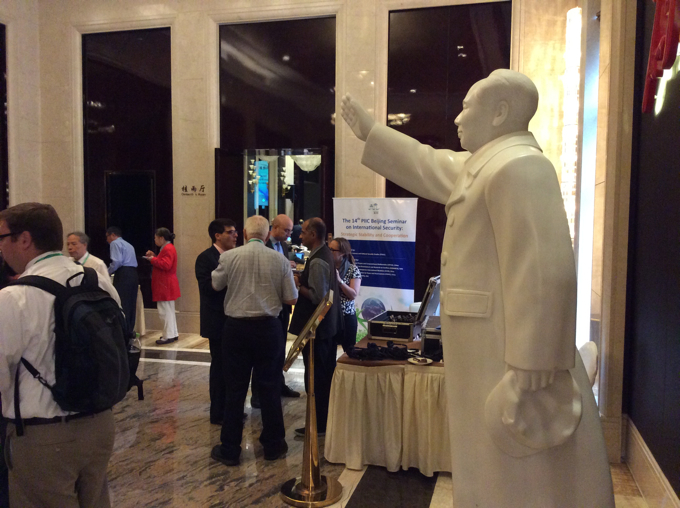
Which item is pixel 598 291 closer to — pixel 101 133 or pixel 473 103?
pixel 473 103

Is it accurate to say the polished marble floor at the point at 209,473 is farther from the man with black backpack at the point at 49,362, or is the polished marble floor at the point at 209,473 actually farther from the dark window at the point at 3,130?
the dark window at the point at 3,130

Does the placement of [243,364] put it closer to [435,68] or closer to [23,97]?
[435,68]

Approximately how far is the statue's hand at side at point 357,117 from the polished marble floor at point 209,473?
7.55 ft

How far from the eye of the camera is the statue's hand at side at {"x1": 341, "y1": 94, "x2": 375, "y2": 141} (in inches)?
74.1

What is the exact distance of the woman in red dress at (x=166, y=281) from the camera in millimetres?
7852

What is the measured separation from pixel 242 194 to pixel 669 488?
23.0ft

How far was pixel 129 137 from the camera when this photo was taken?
8.96m

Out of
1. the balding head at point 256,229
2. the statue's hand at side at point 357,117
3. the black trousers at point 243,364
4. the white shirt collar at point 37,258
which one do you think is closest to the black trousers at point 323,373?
the black trousers at point 243,364

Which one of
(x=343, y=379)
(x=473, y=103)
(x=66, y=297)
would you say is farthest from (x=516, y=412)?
(x=343, y=379)

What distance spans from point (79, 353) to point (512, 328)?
1.46 meters

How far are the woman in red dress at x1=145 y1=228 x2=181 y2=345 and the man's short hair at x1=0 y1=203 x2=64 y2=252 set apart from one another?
19.3ft

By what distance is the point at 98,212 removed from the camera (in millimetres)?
9219

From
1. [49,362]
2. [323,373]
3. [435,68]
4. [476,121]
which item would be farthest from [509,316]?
[435,68]

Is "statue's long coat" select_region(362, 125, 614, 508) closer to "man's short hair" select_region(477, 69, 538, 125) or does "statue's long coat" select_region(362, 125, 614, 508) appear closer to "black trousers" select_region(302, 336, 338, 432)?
"man's short hair" select_region(477, 69, 538, 125)
